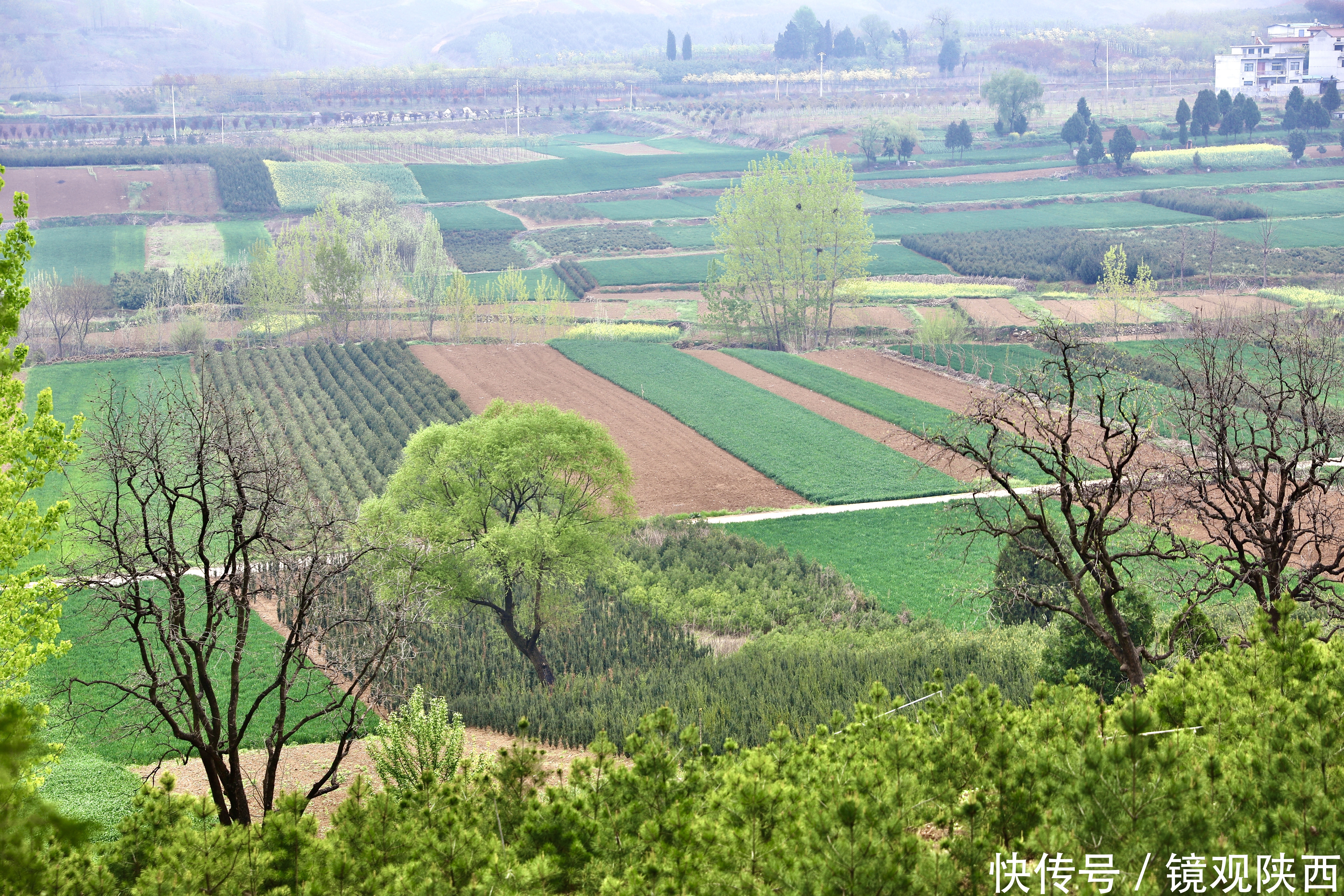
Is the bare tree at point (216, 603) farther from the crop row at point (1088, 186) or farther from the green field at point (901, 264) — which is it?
the crop row at point (1088, 186)

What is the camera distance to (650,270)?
300ft

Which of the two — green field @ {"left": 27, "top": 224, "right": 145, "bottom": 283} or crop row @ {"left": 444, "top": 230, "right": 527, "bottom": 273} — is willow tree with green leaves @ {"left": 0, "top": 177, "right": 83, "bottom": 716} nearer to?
crop row @ {"left": 444, "top": 230, "right": 527, "bottom": 273}

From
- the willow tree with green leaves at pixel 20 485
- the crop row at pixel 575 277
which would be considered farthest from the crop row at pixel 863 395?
the willow tree with green leaves at pixel 20 485

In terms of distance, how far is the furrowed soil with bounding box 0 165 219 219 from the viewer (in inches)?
4326

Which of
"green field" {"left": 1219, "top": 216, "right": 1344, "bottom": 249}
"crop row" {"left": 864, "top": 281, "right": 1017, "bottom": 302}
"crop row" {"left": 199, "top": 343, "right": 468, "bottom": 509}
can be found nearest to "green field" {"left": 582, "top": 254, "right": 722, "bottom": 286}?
"crop row" {"left": 864, "top": 281, "right": 1017, "bottom": 302}

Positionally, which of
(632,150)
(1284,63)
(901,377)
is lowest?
(901,377)

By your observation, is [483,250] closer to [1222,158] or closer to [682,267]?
Answer: [682,267]

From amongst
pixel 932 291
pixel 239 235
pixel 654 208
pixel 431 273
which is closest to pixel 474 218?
pixel 654 208

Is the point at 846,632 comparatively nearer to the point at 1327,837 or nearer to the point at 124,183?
the point at 1327,837

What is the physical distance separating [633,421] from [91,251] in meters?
66.7

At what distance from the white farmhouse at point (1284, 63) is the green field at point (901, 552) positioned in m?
138

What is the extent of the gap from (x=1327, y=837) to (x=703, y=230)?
334 ft

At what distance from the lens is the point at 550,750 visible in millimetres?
23609

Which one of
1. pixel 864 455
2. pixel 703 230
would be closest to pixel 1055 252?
pixel 703 230
